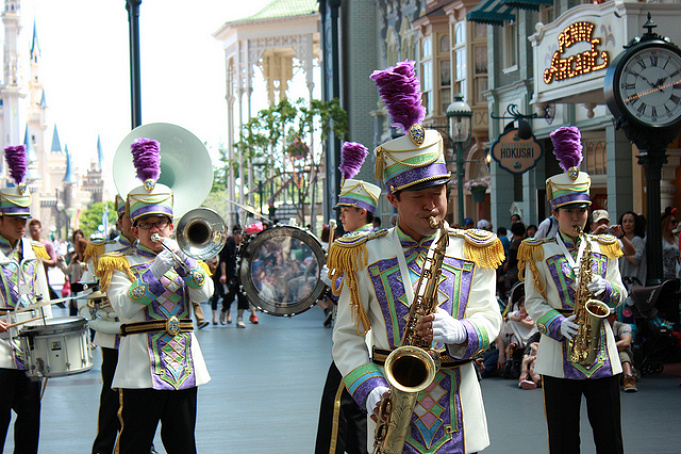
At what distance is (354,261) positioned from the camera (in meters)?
3.70

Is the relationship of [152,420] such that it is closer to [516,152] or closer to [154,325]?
[154,325]

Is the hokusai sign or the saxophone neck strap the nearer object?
the saxophone neck strap

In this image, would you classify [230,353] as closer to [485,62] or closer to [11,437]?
[11,437]

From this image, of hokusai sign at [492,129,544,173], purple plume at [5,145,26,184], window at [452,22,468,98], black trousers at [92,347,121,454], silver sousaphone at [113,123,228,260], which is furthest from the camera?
window at [452,22,468,98]

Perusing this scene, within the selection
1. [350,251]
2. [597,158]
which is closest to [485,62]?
[597,158]

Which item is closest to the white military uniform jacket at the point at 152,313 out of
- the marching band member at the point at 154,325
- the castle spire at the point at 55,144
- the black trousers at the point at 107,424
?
the marching band member at the point at 154,325

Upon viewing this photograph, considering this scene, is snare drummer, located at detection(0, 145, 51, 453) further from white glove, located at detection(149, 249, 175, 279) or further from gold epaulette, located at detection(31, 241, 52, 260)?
A: white glove, located at detection(149, 249, 175, 279)

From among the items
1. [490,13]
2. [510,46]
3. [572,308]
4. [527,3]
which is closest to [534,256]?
[572,308]

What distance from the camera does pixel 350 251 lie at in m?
3.71

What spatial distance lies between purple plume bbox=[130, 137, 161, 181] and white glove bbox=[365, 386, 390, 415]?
8.71 feet

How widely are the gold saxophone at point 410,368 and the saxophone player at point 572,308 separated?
2.24 m

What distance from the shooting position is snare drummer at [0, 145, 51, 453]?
6074 mm

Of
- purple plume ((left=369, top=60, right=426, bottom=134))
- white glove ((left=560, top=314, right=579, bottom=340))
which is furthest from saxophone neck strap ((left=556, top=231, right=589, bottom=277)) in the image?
purple plume ((left=369, top=60, right=426, bottom=134))

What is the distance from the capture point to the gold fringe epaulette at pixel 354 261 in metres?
3.66
